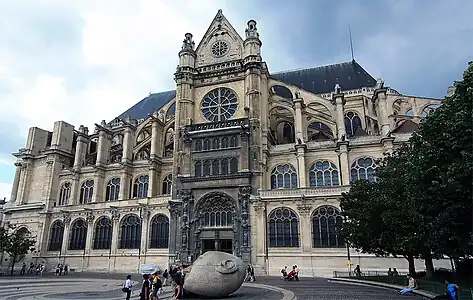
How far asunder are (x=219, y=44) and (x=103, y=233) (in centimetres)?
2526

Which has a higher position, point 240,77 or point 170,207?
point 240,77

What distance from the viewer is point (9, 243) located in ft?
121

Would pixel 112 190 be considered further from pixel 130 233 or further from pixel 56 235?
pixel 56 235

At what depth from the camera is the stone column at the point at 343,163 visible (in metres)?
31.5

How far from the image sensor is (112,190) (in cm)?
4131

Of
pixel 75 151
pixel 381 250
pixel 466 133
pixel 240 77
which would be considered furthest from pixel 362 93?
pixel 75 151

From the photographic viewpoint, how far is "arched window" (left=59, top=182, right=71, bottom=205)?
4293 centimetres

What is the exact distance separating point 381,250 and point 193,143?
20.6m

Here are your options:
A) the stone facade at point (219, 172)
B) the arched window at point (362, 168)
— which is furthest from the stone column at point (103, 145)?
the arched window at point (362, 168)

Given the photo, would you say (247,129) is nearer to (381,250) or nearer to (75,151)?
(381,250)

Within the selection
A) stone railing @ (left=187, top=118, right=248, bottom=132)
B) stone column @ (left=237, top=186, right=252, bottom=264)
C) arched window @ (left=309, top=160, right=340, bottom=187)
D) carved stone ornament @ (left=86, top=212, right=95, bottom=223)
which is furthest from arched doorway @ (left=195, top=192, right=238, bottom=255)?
carved stone ornament @ (left=86, top=212, right=95, bottom=223)

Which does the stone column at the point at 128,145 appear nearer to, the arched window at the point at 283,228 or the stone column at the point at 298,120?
the arched window at the point at 283,228

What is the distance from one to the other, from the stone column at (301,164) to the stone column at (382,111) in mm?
7399

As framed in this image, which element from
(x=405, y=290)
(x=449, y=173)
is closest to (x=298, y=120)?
(x=405, y=290)
